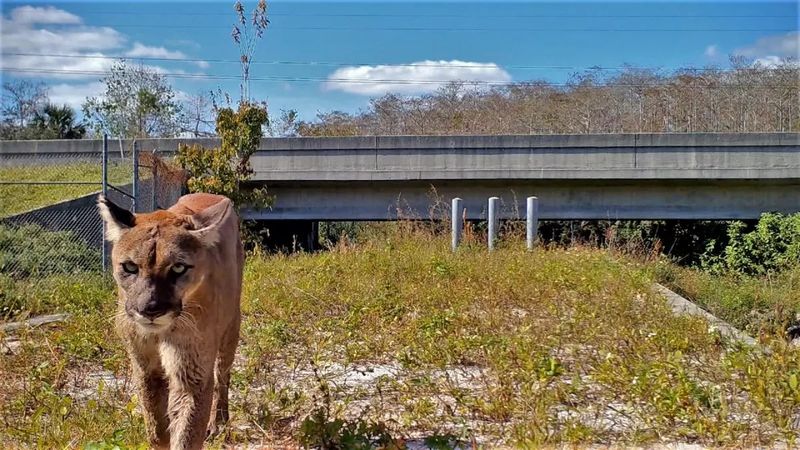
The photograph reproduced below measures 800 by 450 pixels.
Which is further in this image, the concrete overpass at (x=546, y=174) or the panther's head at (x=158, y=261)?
the concrete overpass at (x=546, y=174)

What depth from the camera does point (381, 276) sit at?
9.12 metres

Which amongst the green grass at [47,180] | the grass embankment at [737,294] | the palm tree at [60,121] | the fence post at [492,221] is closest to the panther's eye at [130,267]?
the grass embankment at [737,294]

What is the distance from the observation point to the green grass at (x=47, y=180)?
587 inches

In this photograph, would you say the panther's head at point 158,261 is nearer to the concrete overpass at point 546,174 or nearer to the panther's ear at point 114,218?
the panther's ear at point 114,218

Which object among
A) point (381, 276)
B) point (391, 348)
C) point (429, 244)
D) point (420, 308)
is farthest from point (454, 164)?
point (391, 348)

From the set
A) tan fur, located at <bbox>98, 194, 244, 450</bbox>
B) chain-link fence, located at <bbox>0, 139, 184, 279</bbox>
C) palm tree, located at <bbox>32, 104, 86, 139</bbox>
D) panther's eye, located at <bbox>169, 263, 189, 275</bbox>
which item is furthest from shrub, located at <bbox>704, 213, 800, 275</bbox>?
palm tree, located at <bbox>32, 104, 86, 139</bbox>

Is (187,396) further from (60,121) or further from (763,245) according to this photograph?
(60,121)

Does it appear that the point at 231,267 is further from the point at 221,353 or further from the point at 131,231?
the point at 131,231

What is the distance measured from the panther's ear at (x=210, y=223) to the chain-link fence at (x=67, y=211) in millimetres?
6824

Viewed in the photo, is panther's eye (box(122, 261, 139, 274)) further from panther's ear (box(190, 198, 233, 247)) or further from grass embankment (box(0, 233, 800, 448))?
grass embankment (box(0, 233, 800, 448))

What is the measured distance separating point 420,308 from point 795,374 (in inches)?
165

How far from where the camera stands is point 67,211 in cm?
1249

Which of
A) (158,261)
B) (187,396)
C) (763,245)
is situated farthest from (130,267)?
(763,245)

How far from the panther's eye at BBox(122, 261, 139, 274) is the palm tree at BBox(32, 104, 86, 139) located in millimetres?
34136
